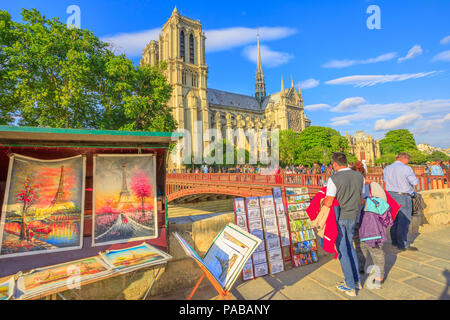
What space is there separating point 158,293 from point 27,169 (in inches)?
100.0

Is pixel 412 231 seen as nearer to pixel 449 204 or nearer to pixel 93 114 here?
pixel 449 204

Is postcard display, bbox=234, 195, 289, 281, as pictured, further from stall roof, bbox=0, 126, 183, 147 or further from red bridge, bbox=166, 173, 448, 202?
red bridge, bbox=166, 173, 448, 202

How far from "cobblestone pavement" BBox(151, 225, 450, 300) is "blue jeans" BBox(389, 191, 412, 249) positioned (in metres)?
0.28

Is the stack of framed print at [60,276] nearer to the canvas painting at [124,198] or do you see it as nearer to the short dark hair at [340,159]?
the canvas painting at [124,198]

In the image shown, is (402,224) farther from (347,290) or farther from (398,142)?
(398,142)

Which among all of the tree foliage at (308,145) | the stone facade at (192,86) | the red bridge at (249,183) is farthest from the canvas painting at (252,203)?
the tree foliage at (308,145)

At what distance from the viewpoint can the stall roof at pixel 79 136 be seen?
9.26 feet

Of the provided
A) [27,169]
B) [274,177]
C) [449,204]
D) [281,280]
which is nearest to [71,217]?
[27,169]

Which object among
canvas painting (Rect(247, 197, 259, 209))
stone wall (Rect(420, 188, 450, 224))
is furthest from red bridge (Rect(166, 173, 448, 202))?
canvas painting (Rect(247, 197, 259, 209))

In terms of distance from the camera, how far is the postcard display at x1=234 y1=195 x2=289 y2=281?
365cm

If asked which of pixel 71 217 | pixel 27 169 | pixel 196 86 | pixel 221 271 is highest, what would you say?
pixel 196 86

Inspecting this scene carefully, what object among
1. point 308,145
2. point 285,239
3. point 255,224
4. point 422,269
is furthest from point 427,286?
point 308,145

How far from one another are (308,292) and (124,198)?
3002 mm

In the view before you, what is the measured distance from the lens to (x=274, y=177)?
13578 millimetres
